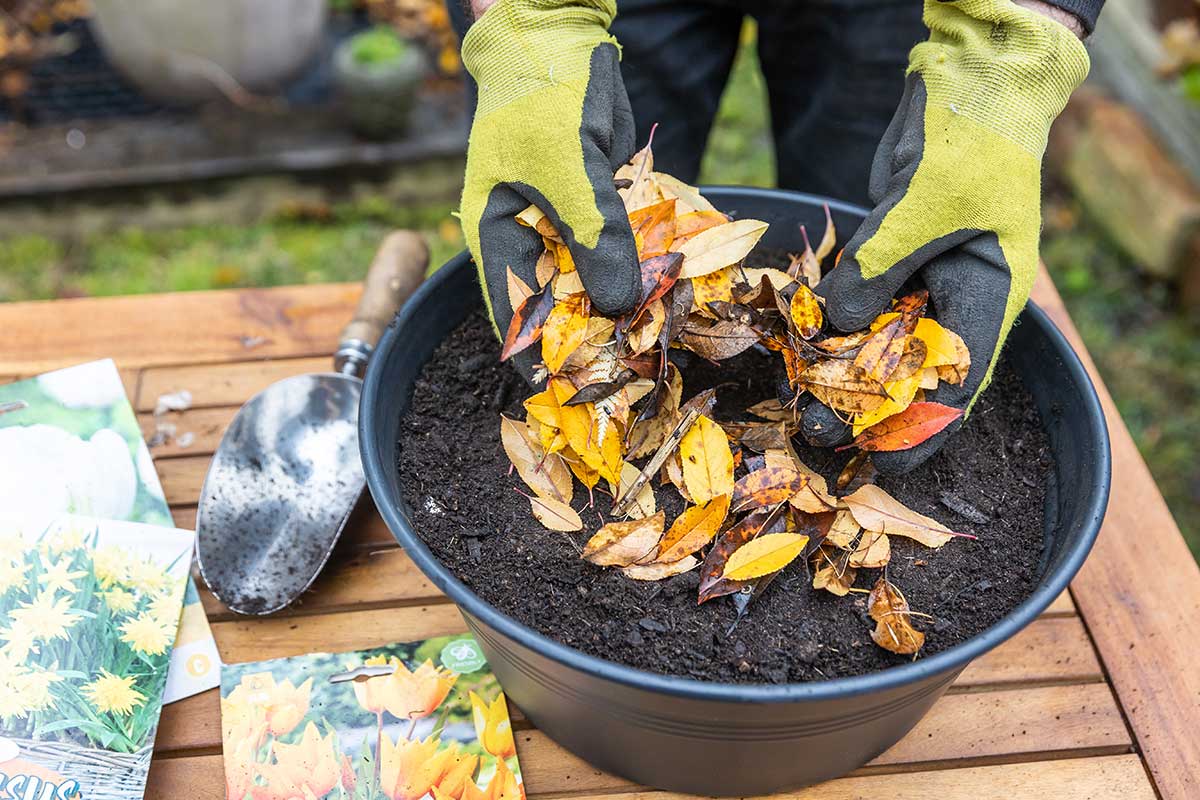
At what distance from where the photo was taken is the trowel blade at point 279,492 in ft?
3.29

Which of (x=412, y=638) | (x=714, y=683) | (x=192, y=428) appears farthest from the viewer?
(x=192, y=428)

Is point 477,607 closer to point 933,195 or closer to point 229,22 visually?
point 933,195

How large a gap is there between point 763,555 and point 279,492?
0.57 meters

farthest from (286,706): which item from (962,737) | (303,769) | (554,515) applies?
(962,737)

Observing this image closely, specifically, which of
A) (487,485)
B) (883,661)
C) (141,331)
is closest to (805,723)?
(883,661)

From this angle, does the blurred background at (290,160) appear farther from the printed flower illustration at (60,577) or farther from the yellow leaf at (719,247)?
the yellow leaf at (719,247)

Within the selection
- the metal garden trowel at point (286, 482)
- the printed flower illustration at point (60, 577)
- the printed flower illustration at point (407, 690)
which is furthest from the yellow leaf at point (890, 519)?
the printed flower illustration at point (60, 577)

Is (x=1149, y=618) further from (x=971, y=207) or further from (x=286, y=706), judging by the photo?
(x=286, y=706)

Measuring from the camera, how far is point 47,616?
92 centimetres

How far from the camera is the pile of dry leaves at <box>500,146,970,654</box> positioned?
0.80m

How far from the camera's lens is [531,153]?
843 mm

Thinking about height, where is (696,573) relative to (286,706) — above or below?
above

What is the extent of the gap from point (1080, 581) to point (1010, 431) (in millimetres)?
223

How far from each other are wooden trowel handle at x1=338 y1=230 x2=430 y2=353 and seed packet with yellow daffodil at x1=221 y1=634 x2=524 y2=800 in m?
0.40
